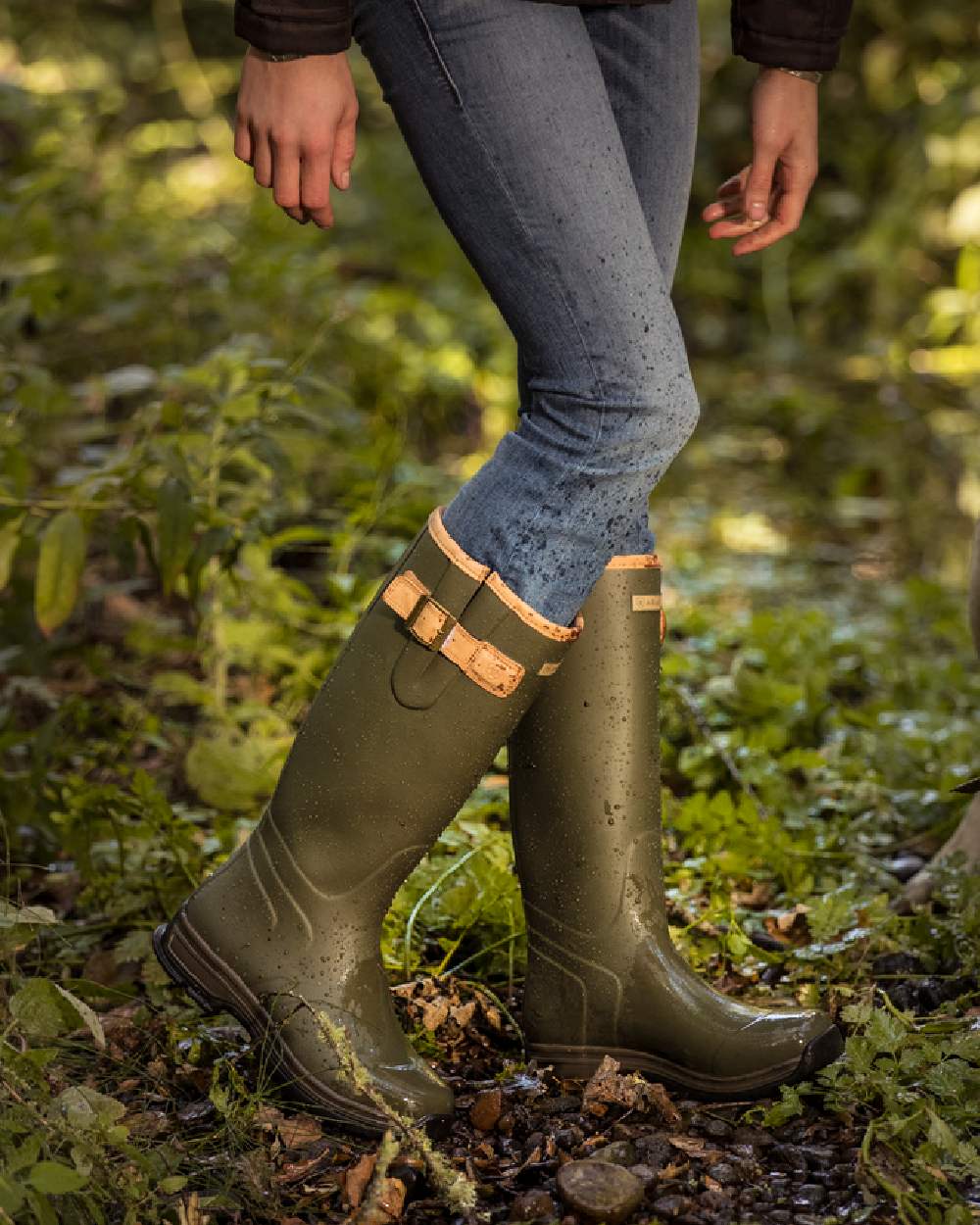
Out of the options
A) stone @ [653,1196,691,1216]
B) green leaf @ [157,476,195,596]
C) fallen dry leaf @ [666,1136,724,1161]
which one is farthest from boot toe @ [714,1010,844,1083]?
green leaf @ [157,476,195,596]

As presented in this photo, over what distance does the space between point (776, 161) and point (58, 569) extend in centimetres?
114

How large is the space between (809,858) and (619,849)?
656 mm

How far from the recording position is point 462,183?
4.38ft

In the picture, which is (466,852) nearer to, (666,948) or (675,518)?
(666,948)

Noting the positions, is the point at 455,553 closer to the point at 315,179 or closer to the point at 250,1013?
the point at 315,179

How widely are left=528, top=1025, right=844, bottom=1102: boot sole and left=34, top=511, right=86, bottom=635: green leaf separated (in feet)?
3.09

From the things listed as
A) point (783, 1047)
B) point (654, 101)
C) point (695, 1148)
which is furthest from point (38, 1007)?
point (654, 101)

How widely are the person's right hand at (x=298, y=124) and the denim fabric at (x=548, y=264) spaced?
0.17 ft

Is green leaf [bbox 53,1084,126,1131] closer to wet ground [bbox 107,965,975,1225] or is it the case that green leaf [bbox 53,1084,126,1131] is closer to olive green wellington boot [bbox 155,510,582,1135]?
wet ground [bbox 107,965,975,1225]

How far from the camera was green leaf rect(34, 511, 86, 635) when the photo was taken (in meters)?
2.08

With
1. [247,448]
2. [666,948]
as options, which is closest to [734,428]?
[247,448]

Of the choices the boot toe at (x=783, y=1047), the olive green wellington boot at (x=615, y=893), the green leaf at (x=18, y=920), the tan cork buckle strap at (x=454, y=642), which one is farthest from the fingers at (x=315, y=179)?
the boot toe at (x=783, y=1047)

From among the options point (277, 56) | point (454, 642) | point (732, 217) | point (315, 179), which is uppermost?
point (277, 56)

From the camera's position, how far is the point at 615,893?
62.3 inches
